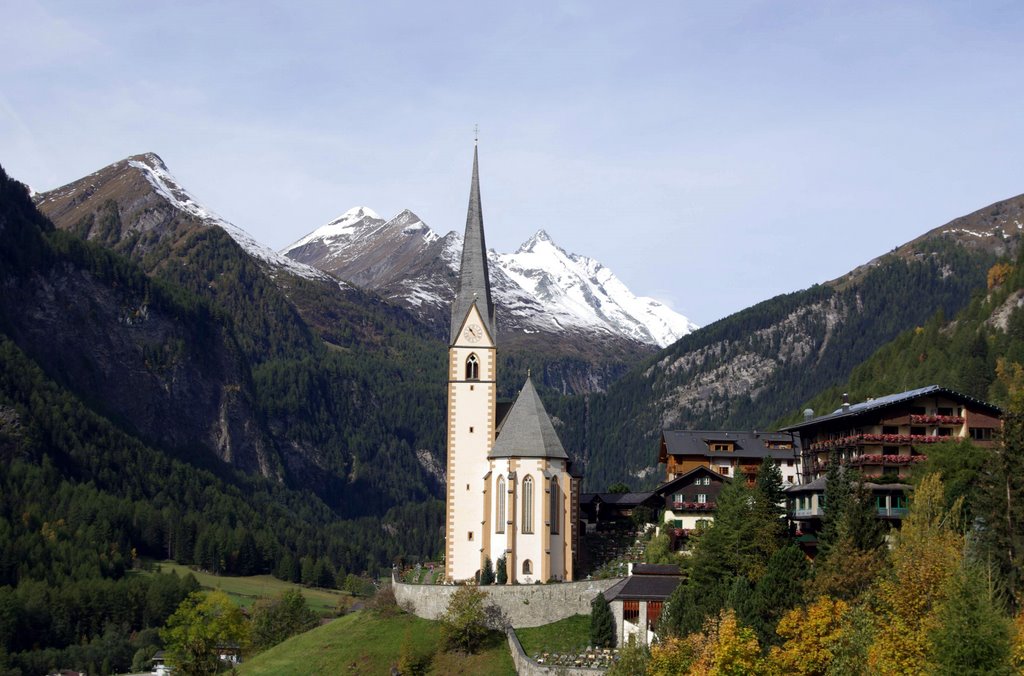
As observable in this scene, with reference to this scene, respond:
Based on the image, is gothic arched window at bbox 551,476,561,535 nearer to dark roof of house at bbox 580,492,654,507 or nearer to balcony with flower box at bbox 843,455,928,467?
dark roof of house at bbox 580,492,654,507

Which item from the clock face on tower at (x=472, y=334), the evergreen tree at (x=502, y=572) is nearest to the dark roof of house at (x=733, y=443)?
the clock face on tower at (x=472, y=334)

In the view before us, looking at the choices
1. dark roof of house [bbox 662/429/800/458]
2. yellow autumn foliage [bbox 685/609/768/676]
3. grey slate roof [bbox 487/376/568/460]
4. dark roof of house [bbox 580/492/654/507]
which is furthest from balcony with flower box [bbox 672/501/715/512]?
yellow autumn foliage [bbox 685/609/768/676]

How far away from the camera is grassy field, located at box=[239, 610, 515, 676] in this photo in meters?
101

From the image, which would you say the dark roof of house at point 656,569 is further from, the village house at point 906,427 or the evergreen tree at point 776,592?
the evergreen tree at point 776,592

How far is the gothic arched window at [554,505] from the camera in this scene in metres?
118

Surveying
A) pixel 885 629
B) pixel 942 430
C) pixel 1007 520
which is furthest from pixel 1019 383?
pixel 885 629

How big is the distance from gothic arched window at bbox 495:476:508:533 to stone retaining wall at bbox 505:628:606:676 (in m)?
14.7

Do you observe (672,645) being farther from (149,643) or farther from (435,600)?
(149,643)

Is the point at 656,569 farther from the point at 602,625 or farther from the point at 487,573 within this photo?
the point at 487,573

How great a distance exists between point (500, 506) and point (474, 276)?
2409 centimetres

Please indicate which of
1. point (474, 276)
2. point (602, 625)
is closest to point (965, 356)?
point (474, 276)

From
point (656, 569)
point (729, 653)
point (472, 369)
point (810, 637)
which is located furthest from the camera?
point (472, 369)

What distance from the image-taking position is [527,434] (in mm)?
120375

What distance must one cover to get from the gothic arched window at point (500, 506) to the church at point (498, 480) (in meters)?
0.08
